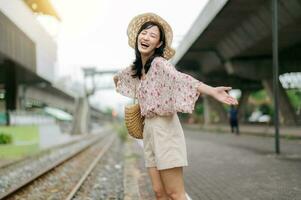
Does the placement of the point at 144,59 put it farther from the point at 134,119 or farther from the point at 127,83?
the point at 134,119

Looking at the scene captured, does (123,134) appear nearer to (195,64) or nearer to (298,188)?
(195,64)

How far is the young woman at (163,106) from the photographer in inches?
143

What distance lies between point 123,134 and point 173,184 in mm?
34518

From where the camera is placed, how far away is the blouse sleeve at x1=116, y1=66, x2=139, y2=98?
407 centimetres

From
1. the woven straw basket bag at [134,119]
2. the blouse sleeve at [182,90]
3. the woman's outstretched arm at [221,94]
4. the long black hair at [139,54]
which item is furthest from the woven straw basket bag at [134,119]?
the woman's outstretched arm at [221,94]

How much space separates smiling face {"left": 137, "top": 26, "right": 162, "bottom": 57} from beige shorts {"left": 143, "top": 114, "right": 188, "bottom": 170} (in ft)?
1.68

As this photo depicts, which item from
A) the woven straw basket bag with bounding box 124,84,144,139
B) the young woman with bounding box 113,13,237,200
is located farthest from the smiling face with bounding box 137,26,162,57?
the woven straw basket bag with bounding box 124,84,144,139

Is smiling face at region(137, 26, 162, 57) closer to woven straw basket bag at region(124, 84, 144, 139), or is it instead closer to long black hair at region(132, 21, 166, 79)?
long black hair at region(132, 21, 166, 79)

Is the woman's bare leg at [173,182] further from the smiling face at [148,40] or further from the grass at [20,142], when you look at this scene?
the grass at [20,142]

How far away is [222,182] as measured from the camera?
9.30 metres

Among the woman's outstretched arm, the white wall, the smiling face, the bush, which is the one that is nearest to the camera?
the woman's outstretched arm

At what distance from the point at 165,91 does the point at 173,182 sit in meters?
0.63

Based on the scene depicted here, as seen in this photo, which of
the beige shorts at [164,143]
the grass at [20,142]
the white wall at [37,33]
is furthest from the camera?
the white wall at [37,33]

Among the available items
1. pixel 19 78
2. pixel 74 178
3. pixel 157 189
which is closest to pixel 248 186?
pixel 157 189
